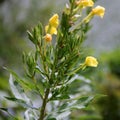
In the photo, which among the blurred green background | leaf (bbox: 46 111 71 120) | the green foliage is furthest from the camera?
the blurred green background

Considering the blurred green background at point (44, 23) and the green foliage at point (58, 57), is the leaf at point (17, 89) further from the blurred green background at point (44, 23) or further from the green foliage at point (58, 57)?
the blurred green background at point (44, 23)

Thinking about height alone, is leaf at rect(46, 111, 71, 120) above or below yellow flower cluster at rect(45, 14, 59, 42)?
below

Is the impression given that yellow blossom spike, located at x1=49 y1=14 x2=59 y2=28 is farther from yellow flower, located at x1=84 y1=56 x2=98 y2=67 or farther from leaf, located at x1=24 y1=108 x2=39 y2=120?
leaf, located at x1=24 y1=108 x2=39 y2=120

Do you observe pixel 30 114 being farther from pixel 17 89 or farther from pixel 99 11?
pixel 99 11

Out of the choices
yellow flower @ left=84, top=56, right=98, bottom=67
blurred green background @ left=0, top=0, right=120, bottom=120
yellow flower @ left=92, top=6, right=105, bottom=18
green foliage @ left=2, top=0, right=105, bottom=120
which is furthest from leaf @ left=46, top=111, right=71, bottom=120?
blurred green background @ left=0, top=0, right=120, bottom=120

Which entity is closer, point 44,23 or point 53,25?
point 53,25

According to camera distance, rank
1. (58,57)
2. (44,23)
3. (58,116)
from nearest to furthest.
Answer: (58,57) < (58,116) < (44,23)

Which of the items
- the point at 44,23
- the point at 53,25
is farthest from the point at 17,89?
the point at 44,23

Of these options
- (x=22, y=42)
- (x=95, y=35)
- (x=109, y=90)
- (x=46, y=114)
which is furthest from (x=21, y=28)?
(x=46, y=114)
